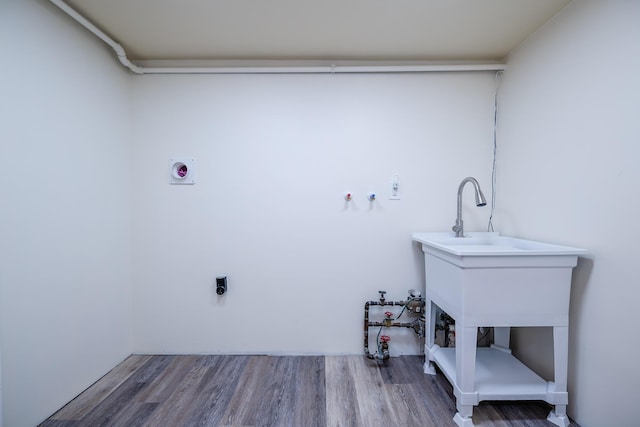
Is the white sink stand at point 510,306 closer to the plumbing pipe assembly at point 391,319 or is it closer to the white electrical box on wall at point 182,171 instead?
the plumbing pipe assembly at point 391,319

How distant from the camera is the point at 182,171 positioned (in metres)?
1.59

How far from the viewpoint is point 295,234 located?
1.60 m

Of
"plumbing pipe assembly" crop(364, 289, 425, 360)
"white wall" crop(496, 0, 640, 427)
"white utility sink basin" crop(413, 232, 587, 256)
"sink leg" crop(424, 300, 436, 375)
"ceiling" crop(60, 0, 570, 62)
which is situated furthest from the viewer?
"plumbing pipe assembly" crop(364, 289, 425, 360)

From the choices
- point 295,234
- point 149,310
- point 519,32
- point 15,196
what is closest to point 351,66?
point 519,32

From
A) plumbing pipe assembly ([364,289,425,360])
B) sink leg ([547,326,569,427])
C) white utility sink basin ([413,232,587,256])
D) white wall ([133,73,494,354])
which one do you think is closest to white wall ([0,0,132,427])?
white wall ([133,73,494,354])

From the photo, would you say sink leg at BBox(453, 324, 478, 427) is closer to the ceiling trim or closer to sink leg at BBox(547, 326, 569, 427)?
sink leg at BBox(547, 326, 569, 427)

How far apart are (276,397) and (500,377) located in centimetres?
120

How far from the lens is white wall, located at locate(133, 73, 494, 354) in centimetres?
158

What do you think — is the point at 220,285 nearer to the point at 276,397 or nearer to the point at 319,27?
the point at 276,397

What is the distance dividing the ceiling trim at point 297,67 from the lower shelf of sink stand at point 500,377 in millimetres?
1844

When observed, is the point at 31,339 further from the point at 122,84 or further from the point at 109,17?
the point at 109,17

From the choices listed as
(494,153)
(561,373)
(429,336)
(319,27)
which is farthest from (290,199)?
(561,373)

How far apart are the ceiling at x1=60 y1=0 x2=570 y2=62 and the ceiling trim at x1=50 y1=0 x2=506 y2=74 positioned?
0.04 meters

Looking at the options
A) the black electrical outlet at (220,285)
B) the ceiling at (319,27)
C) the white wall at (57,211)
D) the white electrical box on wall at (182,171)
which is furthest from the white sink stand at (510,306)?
the white wall at (57,211)
